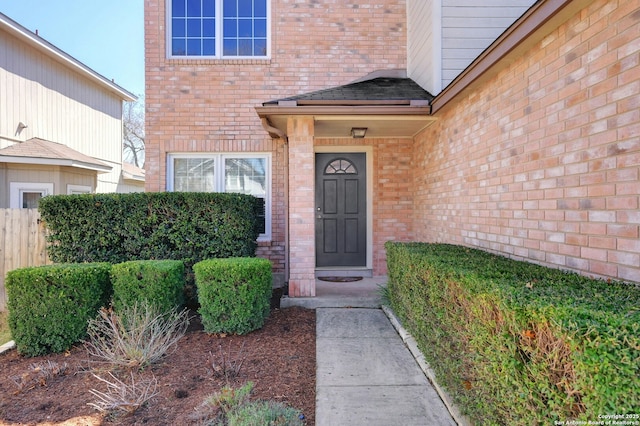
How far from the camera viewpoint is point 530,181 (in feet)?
10.3

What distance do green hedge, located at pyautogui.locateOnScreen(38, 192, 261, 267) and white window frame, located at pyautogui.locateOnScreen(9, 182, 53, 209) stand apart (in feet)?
13.9

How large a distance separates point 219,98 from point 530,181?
558 centimetres

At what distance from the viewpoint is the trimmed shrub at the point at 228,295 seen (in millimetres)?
4223

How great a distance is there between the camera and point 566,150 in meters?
2.67

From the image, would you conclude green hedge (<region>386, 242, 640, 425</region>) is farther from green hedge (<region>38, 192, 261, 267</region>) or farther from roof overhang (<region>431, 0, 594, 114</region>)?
green hedge (<region>38, 192, 261, 267</region>)

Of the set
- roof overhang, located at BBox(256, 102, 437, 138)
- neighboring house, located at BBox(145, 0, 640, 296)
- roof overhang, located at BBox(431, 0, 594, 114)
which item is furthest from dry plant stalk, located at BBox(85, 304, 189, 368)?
roof overhang, located at BBox(431, 0, 594, 114)

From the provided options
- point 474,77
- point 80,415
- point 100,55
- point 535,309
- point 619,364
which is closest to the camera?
point 619,364

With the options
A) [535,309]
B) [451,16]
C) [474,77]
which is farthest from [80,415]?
[451,16]

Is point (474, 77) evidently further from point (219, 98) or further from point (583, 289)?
point (219, 98)

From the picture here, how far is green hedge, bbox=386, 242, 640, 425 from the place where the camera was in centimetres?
137

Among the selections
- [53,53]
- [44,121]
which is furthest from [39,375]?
[53,53]

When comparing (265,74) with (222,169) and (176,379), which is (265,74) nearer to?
(222,169)

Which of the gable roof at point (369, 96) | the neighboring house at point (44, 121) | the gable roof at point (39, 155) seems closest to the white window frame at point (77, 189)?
the neighboring house at point (44, 121)

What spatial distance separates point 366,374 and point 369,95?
395cm
